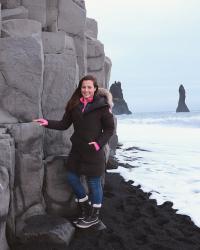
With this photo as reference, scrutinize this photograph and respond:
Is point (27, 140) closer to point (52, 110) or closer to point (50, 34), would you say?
point (52, 110)

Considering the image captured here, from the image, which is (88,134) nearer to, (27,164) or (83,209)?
(27,164)

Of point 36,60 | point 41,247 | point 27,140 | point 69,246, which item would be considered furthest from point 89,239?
point 36,60

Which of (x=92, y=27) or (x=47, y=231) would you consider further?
(x=92, y=27)

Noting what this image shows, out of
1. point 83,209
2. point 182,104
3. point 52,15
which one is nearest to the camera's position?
point 83,209

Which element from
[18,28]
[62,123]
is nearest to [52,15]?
[18,28]

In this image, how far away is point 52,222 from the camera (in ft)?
14.5

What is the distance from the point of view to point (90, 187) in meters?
4.60

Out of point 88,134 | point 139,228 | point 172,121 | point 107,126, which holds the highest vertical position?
point 107,126

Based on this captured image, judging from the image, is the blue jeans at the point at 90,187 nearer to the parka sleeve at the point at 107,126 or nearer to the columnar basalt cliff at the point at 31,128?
the columnar basalt cliff at the point at 31,128

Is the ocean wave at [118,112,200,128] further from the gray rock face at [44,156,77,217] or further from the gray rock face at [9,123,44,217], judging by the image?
the gray rock face at [9,123,44,217]

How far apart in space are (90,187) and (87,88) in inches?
53.2

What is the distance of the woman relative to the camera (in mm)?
4473

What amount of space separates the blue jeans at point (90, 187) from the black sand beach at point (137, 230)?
46 centimetres

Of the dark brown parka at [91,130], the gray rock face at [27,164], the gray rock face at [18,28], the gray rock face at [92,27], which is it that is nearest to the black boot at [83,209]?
the dark brown parka at [91,130]
